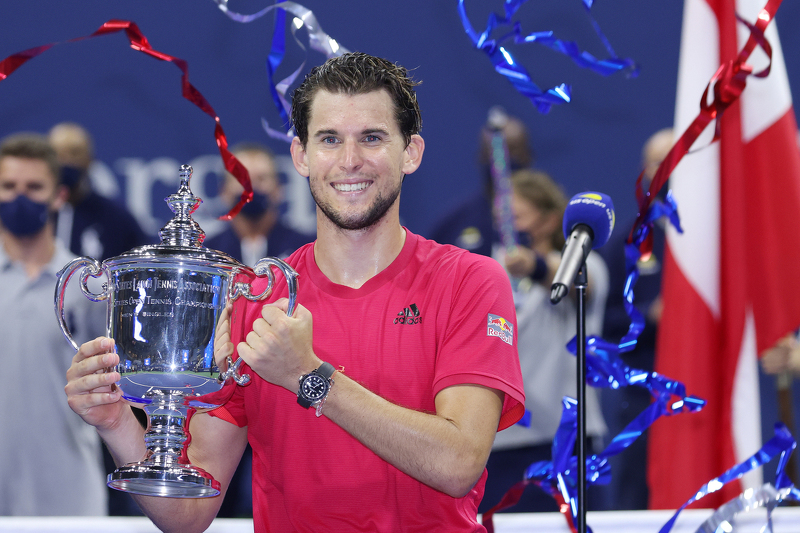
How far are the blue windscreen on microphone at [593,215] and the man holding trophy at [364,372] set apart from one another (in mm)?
207

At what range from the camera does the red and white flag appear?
8.28ft

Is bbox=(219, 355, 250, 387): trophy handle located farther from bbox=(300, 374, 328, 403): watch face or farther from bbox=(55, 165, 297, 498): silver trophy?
bbox=(300, 374, 328, 403): watch face

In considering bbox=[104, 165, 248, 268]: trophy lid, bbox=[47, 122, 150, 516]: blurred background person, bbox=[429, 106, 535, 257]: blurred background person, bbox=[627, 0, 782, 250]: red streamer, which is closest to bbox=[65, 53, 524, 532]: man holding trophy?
bbox=[104, 165, 248, 268]: trophy lid

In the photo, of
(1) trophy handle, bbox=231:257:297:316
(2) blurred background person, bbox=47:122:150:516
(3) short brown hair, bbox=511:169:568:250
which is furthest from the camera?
(2) blurred background person, bbox=47:122:150:516

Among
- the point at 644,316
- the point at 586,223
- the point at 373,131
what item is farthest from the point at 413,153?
the point at 644,316

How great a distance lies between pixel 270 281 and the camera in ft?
4.55

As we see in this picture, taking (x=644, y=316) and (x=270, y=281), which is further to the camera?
(x=644, y=316)

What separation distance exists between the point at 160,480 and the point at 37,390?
1969 millimetres

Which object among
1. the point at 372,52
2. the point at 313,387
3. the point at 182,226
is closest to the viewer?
the point at 313,387

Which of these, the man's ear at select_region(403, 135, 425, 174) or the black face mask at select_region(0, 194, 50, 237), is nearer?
the man's ear at select_region(403, 135, 425, 174)

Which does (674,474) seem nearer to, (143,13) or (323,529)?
(323,529)

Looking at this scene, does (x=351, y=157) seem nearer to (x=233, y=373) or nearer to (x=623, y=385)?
(x=233, y=373)

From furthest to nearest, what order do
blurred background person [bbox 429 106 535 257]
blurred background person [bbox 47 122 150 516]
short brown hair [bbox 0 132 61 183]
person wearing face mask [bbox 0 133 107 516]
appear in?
blurred background person [bbox 47 122 150 516] < blurred background person [bbox 429 106 535 257] < short brown hair [bbox 0 132 61 183] < person wearing face mask [bbox 0 133 107 516]

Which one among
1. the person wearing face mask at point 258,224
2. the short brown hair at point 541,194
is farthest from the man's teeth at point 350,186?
the person wearing face mask at point 258,224
